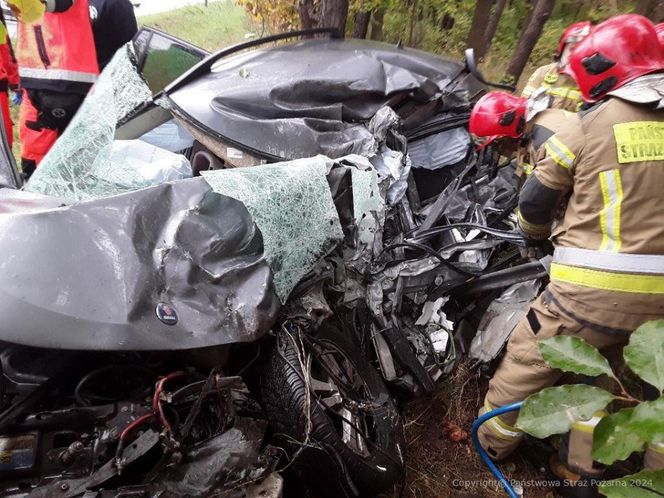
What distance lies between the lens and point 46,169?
2223 mm

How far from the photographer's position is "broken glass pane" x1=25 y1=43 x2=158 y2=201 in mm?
2160

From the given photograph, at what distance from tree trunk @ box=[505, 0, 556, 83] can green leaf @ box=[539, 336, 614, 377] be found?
478 cm

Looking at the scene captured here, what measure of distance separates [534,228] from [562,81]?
1.38m

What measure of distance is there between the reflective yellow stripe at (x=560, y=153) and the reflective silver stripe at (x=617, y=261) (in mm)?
364

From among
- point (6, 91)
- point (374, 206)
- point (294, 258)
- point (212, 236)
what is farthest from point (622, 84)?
point (6, 91)

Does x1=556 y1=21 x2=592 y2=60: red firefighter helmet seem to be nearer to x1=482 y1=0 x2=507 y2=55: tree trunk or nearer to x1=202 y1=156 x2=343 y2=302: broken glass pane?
x1=202 y1=156 x2=343 y2=302: broken glass pane

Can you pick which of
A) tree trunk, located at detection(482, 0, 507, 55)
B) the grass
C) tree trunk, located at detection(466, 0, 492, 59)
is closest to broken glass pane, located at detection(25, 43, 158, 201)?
tree trunk, located at detection(466, 0, 492, 59)

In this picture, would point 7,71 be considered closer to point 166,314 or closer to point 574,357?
point 166,314

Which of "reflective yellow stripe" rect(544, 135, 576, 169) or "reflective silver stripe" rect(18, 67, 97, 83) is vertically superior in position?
"reflective yellow stripe" rect(544, 135, 576, 169)

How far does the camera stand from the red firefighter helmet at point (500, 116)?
254 cm

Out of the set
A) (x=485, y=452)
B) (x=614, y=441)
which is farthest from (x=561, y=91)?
(x=614, y=441)

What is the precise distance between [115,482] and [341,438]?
84cm

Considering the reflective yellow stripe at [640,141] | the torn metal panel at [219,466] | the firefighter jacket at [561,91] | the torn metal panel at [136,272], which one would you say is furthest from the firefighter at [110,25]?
the reflective yellow stripe at [640,141]

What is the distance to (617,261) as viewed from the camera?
199 centimetres
